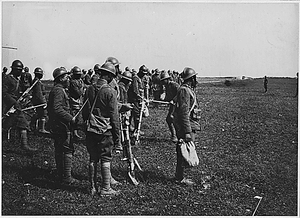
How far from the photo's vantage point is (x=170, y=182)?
6355 mm

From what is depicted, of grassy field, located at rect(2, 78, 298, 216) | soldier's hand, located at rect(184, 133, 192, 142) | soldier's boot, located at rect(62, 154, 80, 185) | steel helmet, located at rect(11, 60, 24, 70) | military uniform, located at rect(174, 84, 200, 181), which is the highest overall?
steel helmet, located at rect(11, 60, 24, 70)

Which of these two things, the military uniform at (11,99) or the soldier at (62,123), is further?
the military uniform at (11,99)

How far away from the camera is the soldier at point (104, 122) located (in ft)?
17.7

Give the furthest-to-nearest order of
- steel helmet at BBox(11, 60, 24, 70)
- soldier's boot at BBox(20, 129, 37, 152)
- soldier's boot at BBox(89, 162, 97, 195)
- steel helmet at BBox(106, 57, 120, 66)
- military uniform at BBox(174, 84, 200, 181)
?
soldier's boot at BBox(20, 129, 37, 152) < steel helmet at BBox(11, 60, 24, 70) < steel helmet at BBox(106, 57, 120, 66) < military uniform at BBox(174, 84, 200, 181) < soldier's boot at BBox(89, 162, 97, 195)

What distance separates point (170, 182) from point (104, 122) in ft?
5.84

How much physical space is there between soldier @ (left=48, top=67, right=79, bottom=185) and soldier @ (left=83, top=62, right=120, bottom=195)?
0.53 metres

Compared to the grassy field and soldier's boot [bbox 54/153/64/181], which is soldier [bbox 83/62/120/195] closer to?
the grassy field

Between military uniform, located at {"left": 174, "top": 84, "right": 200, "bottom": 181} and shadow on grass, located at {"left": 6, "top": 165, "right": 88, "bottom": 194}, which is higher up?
military uniform, located at {"left": 174, "top": 84, "right": 200, "bottom": 181}

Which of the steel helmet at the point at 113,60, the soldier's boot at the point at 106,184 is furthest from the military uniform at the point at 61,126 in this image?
the steel helmet at the point at 113,60

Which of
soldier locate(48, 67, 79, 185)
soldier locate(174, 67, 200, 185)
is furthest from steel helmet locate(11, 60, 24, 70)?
soldier locate(174, 67, 200, 185)

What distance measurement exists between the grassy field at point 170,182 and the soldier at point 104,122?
0.39 m

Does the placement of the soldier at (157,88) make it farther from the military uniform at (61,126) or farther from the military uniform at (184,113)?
the military uniform at (61,126)

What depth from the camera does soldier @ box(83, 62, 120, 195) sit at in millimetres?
5383

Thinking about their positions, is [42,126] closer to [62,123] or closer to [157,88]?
[62,123]
